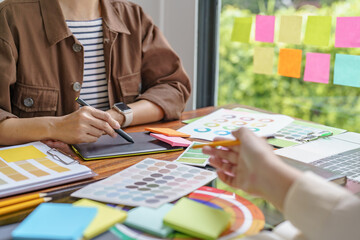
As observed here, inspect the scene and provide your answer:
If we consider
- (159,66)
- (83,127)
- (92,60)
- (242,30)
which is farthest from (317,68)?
(83,127)

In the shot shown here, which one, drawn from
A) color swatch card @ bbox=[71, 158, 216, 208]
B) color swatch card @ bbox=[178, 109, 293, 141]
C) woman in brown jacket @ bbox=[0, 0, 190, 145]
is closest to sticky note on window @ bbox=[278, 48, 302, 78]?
color swatch card @ bbox=[178, 109, 293, 141]

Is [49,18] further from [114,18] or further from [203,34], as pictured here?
[203,34]

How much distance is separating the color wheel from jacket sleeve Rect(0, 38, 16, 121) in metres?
0.66

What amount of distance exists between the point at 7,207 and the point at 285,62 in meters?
1.21

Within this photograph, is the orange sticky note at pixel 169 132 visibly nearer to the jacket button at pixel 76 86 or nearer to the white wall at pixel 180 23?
the jacket button at pixel 76 86

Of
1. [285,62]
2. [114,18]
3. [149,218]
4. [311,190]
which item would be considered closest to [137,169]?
[149,218]

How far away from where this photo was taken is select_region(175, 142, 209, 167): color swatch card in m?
0.96

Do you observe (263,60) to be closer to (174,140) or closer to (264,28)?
(264,28)

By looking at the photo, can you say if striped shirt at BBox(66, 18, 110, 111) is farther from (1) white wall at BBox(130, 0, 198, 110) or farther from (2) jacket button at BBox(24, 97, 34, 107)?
(1) white wall at BBox(130, 0, 198, 110)

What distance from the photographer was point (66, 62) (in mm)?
1302

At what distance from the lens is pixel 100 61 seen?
4.58 feet

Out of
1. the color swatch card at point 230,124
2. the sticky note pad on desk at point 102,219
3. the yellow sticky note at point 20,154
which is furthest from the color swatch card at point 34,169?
the color swatch card at point 230,124

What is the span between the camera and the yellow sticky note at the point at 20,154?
938 mm

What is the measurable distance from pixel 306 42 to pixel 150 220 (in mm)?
1091
